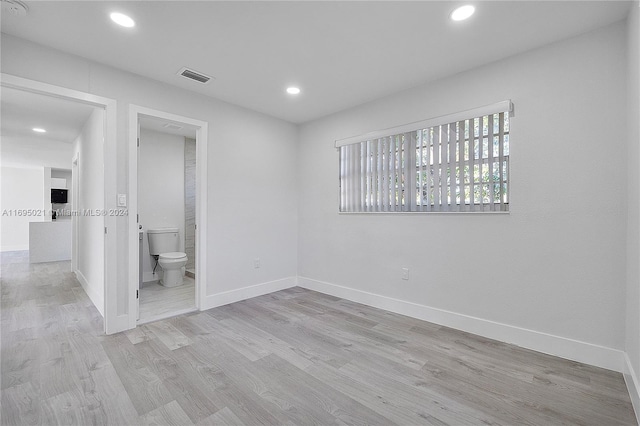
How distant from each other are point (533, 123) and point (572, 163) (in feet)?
1.42

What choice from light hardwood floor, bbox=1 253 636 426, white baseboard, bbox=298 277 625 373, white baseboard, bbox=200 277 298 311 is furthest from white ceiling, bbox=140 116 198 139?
white baseboard, bbox=298 277 625 373

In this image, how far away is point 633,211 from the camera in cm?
179

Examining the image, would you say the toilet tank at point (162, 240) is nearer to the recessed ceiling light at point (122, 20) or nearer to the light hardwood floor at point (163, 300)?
the light hardwood floor at point (163, 300)

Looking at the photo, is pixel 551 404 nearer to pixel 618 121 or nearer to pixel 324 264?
pixel 618 121

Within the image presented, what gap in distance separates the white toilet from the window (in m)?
2.61

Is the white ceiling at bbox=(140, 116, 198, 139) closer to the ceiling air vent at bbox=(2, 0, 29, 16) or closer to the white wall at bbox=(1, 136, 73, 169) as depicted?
the ceiling air vent at bbox=(2, 0, 29, 16)

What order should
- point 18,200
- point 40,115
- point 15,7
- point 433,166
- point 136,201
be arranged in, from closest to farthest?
point 15,7, point 136,201, point 433,166, point 40,115, point 18,200

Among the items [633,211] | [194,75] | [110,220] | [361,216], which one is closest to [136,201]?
[110,220]

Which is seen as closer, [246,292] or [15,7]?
[15,7]

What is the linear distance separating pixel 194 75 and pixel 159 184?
8.32 ft

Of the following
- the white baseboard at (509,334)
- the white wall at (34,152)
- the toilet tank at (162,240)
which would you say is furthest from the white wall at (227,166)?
the white wall at (34,152)

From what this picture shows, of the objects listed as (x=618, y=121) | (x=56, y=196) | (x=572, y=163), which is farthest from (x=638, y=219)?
(x=56, y=196)

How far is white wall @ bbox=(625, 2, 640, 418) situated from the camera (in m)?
1.65

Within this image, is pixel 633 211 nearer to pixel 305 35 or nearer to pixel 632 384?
pixel 632 384
